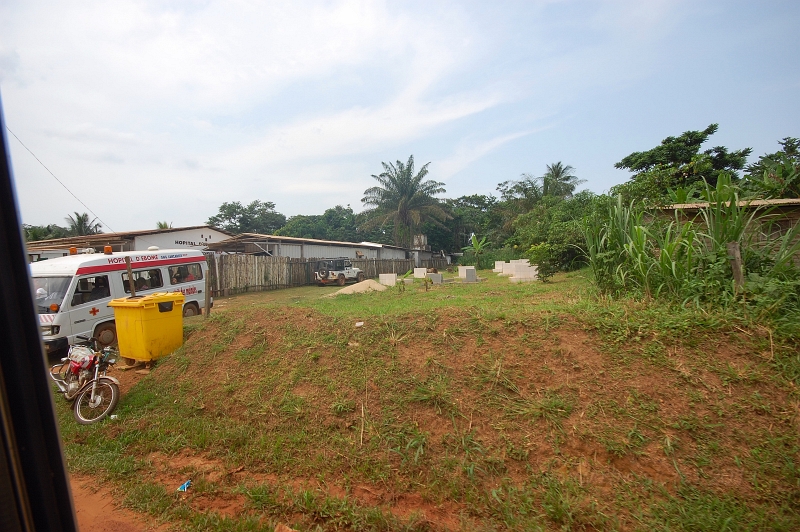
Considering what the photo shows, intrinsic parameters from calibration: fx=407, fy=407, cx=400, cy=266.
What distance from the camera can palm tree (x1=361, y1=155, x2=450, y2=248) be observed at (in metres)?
36.7

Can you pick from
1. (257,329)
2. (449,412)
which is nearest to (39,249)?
(257,329)

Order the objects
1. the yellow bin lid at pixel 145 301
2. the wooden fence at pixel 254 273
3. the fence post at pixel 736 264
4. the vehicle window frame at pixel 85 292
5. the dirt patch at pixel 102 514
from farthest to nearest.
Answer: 1. the wooden fence at pixel 254 273
2. the vehicle window frame at pixel 85 292
3. the yellow bin lid at pixel 145 301
4. the fence post at pixel 736 264
5. the dirt patch at pixel 102 514

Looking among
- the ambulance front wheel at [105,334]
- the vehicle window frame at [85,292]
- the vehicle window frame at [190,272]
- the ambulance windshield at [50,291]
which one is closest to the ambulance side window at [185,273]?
the vehicle window frame at [190,272]

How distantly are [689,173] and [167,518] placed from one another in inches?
901

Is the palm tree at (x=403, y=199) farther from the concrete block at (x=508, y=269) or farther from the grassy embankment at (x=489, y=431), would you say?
the grassy embankment at (x=489, y=431)

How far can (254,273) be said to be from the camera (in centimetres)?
2023

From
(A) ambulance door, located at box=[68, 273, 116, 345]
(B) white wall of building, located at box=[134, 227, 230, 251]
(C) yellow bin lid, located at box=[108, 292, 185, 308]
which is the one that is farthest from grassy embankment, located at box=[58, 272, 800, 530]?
(B) white wall of building, located at box=[134, 227, 230, 251]

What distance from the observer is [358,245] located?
3459 cm

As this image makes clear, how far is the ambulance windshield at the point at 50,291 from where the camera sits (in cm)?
834

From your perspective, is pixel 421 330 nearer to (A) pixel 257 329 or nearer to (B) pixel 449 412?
(B) pixel 449 412

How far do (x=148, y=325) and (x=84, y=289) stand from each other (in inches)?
153

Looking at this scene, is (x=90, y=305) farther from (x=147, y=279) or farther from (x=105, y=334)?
(x=147, y=279)

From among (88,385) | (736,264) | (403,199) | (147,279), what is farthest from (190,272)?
(403,199)

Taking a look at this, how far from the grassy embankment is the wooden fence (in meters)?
13.4
